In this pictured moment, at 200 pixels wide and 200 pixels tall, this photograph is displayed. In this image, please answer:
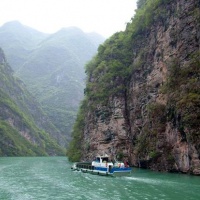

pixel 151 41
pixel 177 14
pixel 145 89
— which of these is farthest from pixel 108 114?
pixel 177 14

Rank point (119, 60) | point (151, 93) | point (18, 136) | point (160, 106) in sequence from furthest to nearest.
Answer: point (18, 136)
point (119, 60)
point (151, 93)
point (160, 106)

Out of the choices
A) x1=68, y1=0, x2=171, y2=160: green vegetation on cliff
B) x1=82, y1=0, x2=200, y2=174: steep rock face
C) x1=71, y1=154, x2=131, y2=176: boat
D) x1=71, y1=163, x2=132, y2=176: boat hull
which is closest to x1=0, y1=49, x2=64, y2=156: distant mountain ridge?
x1=68, y1=0, x2=171, y2=160: green vegetation on cliff

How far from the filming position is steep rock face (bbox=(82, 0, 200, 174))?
5253 centimetres

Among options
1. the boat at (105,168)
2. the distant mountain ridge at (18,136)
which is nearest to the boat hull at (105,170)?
the boat at (105,168)

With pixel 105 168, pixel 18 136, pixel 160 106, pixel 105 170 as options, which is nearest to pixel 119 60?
pixel 160 106

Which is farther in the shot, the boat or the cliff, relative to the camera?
the cliff

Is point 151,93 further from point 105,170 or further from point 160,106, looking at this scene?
point 105,170

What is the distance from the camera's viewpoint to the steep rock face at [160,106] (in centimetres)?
5253

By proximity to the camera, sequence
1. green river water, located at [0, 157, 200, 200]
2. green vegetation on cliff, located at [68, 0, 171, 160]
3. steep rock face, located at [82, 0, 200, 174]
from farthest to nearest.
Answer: green vegetation on cliff, located at [68, 0, 171, 160] → steep rock face, located at [82, 0, 200, 174] → green river water, located at [0, 157, 200, 200]

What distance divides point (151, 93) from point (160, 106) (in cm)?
666

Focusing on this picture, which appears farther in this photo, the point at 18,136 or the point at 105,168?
the point at 18,136

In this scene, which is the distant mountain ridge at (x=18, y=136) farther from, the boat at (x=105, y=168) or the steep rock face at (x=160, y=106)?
the boat at (x=105, y=168)

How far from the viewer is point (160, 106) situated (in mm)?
61844

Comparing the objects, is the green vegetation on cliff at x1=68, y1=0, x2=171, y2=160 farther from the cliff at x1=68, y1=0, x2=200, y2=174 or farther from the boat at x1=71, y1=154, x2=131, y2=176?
the boat at x1=71, y1=154, x2=131, y2=176
